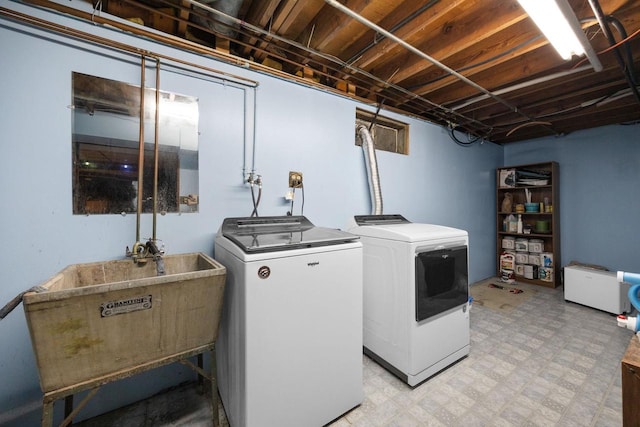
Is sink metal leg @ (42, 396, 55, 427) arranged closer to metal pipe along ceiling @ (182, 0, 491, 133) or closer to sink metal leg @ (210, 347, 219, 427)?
sink metal leg @ (210, 347, 219, 427)

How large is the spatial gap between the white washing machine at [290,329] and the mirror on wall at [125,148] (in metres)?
0.51

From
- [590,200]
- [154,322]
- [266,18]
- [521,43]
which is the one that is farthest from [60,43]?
[590,200]

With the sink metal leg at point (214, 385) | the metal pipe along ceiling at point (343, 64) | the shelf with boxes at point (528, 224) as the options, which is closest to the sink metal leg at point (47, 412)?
the sink metal leg at point (214, 385)

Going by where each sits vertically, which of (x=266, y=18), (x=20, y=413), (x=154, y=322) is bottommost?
(x=20, y=413)

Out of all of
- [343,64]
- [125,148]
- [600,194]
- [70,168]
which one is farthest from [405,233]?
[600,194]

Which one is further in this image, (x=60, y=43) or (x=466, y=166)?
(x=466, y=166)

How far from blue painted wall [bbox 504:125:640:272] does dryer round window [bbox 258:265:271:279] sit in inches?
196

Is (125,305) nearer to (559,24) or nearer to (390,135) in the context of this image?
(559,24)

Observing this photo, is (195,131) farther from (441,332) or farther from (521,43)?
(521,43)

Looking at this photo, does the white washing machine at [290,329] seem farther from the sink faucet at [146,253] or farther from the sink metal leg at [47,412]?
the sink metal leg at [47,412]

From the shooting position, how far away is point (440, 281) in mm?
1833

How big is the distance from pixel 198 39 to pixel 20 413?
2431mm

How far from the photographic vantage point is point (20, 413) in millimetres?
1266

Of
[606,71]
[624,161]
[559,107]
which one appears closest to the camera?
[606,71]
